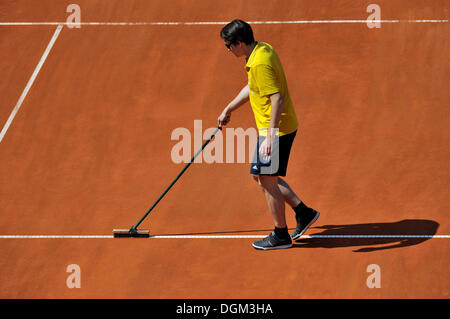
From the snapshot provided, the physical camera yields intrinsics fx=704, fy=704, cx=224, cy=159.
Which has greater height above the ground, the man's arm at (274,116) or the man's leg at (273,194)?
the man's arm at (274,116)

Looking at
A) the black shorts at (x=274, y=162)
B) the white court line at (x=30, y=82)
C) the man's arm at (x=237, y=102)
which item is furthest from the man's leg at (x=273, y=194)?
the white court line at (x=30, y=82)

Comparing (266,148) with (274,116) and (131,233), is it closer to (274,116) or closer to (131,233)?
(274,116)

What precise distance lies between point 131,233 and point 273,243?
1.46 m

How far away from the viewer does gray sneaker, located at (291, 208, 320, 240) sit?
6.82m

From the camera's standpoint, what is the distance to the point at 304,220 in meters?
6.82

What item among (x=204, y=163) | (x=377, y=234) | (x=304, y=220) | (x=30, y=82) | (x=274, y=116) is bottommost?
(x=377, y=234)

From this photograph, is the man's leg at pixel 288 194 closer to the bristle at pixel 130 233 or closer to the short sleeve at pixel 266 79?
the short sleeve at pixel 266 79

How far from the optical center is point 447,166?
809 cm

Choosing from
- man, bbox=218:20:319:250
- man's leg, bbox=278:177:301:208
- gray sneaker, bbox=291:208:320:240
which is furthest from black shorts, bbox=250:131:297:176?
gray sneaker, bbox=291:208:320:240

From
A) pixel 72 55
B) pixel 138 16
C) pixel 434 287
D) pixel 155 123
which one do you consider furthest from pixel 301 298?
pixel 138 16

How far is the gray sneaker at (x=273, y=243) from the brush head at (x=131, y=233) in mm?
1138

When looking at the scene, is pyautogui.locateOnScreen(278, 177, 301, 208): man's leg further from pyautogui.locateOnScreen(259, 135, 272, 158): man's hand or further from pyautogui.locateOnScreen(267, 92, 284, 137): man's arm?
pyautogui.locateOnScreen(267, 92, 284, 137): man's arm

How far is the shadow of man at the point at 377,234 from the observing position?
22.1 feet

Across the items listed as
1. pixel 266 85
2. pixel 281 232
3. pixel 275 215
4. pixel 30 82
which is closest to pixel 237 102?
pixel 266 85
